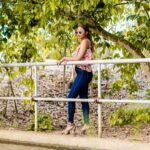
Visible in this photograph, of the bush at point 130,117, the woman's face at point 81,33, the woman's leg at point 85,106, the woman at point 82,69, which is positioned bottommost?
the bush at point 130,117

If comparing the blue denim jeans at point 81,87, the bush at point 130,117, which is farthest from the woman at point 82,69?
the bush at point 130,117

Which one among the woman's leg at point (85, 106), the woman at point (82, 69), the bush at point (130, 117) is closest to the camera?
the woman at point (82, 69)

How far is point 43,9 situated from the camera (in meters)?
6.54

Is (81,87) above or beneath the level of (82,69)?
beneath

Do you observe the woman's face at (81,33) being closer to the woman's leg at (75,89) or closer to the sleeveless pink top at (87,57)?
the sleeveless pink top at (87,57)

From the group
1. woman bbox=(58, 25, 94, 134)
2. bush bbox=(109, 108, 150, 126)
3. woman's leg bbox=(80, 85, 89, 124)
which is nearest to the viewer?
woman bbox=(58, 25, 94, 134)

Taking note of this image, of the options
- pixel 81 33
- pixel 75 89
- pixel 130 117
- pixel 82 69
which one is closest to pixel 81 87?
pixel 75 89

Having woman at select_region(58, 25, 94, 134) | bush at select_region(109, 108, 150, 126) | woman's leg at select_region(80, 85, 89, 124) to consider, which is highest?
woman at select_region(58, 25, 94, 134)

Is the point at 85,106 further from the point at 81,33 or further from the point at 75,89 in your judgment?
the point at 81,33

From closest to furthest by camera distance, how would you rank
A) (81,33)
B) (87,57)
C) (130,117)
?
1. (81,33)
2. (87,57)
3. (130,117)

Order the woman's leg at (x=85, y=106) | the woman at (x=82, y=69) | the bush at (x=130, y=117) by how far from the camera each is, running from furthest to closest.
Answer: the bush at (x=130, y=117) → the woman's leg at (x=85, y=106) → the woman at (x=82, y=69)

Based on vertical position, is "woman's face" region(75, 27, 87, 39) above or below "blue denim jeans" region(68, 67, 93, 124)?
above

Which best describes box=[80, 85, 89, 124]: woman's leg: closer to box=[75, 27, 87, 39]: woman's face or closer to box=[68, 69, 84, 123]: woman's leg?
box=[68, 69, 84, 123]: woman's leg

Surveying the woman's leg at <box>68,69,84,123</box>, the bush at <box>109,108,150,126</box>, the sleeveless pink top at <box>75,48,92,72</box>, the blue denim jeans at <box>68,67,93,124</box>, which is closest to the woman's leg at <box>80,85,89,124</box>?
the blue denim jeans at <box>68,67,93,124</box>
